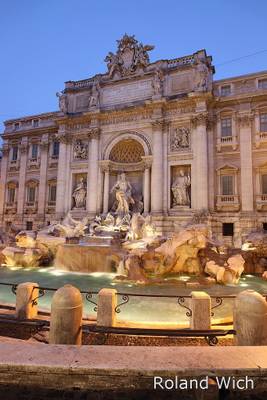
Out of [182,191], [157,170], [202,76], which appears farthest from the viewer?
[157,170]

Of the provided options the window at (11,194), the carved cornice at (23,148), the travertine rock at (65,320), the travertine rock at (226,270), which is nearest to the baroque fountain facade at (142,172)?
the carved cornice at (23,148)

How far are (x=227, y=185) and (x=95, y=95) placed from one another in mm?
14033

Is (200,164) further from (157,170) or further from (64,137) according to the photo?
(64,137)

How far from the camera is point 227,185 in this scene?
19266 mm

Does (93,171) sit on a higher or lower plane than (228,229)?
higher

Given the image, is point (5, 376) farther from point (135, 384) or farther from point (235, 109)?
point (235, 109)

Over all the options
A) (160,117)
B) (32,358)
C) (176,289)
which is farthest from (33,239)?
(32,358)

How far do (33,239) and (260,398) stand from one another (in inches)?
609

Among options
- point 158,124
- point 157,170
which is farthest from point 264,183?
point 158,124

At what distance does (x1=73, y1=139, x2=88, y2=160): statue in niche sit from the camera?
921 inches

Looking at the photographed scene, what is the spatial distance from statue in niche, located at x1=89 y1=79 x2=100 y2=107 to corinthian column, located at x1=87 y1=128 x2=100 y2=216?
8.22 ft

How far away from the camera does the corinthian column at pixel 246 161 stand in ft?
59.9

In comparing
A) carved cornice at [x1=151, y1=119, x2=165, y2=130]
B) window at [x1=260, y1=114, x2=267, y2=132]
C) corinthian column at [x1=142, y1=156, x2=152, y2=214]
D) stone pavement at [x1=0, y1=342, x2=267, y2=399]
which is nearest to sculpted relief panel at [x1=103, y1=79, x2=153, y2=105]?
carved cornice at [x1=151, y1=119, x2=165, y2=130]

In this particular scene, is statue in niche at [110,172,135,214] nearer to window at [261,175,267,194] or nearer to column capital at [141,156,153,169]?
column capital at [141,156,153,169]
